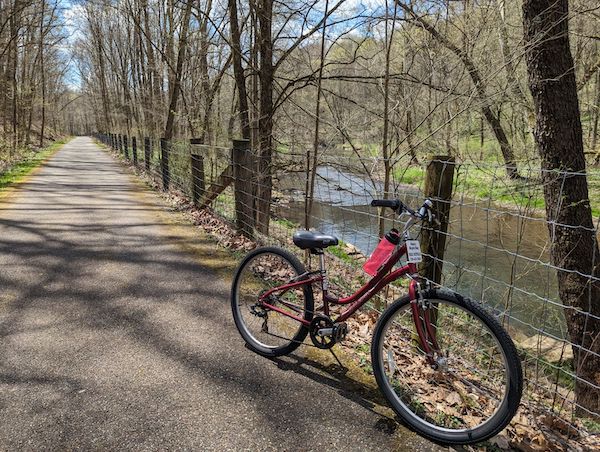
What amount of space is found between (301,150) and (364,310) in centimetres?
389

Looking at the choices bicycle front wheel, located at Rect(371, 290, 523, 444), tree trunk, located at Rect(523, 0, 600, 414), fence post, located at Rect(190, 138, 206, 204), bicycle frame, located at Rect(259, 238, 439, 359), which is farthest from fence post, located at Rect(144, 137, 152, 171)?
bicycle front wheel, located at Rect(371, 290, 523, 444)

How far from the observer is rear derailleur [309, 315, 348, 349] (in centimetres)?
295

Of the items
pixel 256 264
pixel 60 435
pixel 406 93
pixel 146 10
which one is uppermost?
pixel 146 10

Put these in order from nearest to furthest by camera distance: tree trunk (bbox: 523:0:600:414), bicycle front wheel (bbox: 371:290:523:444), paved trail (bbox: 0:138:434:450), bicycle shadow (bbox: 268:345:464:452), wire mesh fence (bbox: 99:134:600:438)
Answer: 1. bicycle front wheel (bbox: 371:290:523:444)
2. paved trail (bbox: 0:138:434:450)
3. bicycle shadow (bbox: 268:345:464:452)
4. wire mesh fence (bbox: 99:134:600:438)
5. tree trunk (bbox: 523:0:600:414)

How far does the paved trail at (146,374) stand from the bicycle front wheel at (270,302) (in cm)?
14

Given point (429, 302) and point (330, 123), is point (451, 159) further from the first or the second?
point (330, 123)

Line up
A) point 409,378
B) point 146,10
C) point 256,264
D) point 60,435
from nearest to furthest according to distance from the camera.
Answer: point 60,435
point 409,378
point 256,264
point 146,10

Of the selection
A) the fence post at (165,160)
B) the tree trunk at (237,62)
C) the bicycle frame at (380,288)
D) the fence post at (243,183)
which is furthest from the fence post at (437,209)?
the fence post at (165,160)

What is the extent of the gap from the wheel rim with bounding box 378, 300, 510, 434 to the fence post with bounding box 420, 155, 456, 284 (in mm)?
352

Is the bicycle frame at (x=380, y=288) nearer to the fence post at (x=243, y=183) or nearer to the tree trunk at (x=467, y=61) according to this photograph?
the tree trunk at (x=467, y=61)

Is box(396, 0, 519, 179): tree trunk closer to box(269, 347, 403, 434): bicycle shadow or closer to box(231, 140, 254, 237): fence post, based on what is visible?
box(269, 347, 403, 434): bicycle shadow

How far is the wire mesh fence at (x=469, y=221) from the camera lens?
311cm

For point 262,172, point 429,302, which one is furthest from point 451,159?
point 262,172

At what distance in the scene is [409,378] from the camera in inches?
114
